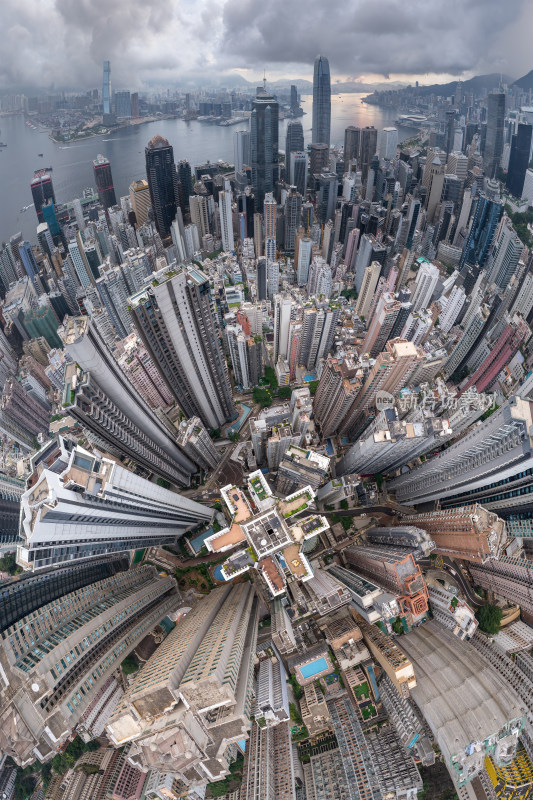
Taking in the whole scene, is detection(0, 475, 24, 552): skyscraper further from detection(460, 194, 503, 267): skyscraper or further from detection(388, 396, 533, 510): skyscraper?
detection(460, 194, 503, 267): skyscraper

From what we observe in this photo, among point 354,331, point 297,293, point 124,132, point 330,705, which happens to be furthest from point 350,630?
point 124,132

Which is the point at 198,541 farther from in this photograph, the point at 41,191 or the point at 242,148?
the point at 242,148

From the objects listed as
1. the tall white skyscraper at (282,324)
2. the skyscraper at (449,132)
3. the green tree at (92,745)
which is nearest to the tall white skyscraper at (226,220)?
the tall white skyscraper at (282,324)

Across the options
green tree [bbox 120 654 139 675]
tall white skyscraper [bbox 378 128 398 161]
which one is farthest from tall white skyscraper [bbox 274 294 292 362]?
tall white skyscraper [bbox 378 128 398 161]

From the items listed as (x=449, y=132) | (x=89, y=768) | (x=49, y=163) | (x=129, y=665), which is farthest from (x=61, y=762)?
(x=449, y=132)

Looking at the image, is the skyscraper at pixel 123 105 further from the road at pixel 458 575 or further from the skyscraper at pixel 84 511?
the road at pixel 458 575
